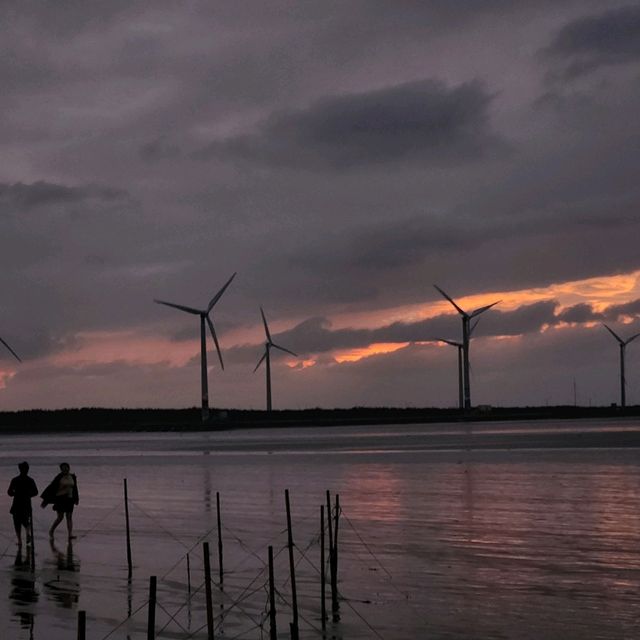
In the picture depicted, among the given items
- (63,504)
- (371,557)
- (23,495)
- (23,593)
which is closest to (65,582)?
(23,593)

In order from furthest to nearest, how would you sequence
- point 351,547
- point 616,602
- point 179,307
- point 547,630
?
point 179,307 < point 351,547 < point 616,602 < point 547,630

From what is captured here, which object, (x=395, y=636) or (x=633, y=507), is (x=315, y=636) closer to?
(x=395, y=636)

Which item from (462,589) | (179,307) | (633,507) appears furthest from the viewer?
(179,307)

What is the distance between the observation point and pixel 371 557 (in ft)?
102

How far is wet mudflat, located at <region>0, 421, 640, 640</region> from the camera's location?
75.2ft

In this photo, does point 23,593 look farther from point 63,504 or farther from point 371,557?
point 63,504

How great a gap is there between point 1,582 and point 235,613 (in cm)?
739

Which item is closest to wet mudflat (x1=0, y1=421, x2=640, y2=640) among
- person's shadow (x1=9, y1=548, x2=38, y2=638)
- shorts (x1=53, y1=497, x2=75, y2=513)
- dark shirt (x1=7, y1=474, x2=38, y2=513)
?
person's shadow (x1=9, y1=548, x2=38, y2=638)

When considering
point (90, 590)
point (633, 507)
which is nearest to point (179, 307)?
point (633, 507)

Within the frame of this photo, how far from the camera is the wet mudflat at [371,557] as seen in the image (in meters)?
22.9

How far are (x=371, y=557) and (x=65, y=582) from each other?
24.7ft

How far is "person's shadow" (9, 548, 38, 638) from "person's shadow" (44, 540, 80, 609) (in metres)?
0.41

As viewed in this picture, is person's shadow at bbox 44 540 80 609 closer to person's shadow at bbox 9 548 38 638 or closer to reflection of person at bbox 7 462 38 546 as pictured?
person's shadow at bbox 9 548 38 638

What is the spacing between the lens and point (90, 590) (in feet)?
89.5
